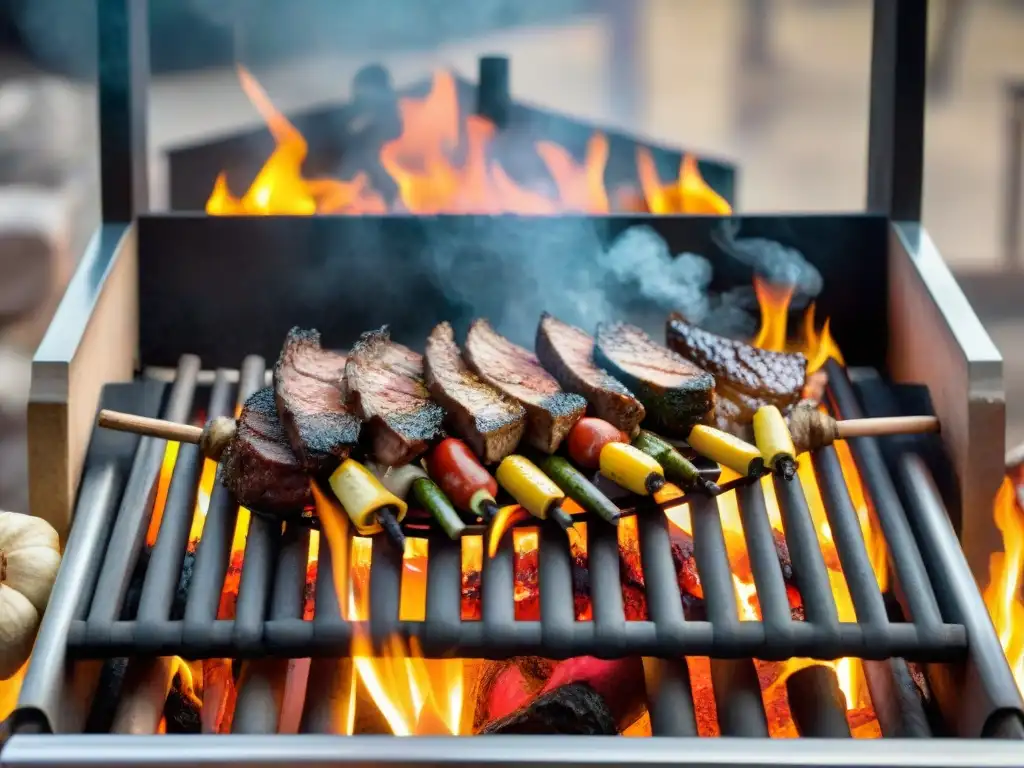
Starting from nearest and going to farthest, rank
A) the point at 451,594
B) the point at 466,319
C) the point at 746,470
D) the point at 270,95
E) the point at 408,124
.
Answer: the point at 451,594 < the point at 746,470 < the point at 466,319 < the point at 408,124 < the point at 270,95

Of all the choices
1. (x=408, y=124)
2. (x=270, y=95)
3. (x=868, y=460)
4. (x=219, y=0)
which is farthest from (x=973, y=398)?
(x=270, y=95)

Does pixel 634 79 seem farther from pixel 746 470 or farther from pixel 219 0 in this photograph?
pixel 746 470

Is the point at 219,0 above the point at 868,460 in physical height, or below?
above

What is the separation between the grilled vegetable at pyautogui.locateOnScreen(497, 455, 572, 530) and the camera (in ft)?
8.37

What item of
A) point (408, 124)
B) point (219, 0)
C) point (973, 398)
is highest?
point (219, 0)

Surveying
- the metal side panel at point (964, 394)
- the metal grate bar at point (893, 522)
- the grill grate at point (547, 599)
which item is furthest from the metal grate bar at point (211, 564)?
the metal side panel at point (964, 394)

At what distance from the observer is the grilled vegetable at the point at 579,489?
2580 millimetres

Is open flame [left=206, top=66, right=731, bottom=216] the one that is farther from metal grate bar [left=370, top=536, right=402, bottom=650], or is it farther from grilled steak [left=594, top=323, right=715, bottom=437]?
metal grate bar [left=370, top=536, right=402, bottom=650]

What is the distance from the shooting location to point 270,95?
37.1 ft

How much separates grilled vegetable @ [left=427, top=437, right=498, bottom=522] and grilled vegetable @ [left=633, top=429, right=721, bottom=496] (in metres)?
0.45

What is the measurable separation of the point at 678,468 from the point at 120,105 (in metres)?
2.28

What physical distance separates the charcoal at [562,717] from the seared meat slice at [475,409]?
0.64 metres

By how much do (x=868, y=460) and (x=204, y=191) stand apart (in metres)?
4.35

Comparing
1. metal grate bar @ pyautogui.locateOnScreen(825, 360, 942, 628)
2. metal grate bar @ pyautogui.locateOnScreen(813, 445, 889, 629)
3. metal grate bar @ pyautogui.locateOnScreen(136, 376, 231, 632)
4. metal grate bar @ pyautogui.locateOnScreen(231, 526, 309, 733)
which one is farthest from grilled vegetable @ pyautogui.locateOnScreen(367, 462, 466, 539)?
metal grate bar @ pyautogui.locateOnScreen(825, 360, 942, 628)
